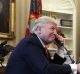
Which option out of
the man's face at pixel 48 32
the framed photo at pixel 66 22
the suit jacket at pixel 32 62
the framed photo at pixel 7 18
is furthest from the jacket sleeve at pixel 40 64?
the framed photo at pixel 66 22

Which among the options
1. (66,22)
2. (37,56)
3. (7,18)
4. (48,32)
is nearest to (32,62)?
(37,56)

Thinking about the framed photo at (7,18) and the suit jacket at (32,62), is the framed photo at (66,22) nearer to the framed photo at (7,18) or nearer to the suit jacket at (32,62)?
the framed photo at (7,18)

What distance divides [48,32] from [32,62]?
32 centimetres

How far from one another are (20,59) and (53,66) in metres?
0.27

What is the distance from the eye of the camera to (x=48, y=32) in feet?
6.18

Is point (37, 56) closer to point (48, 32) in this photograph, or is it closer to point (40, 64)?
point (40, 64)

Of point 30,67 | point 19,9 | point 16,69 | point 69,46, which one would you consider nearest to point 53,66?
point 30,67

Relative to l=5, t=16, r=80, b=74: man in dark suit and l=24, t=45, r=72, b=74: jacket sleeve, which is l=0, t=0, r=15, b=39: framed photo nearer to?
l=5, t=16, r=80, b=74: man in dark suit

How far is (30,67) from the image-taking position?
5.59ft

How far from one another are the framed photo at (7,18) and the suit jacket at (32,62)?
2.73 m

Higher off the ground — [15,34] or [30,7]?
[30,7]

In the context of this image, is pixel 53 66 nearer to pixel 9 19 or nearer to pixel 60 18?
pixel 9 19

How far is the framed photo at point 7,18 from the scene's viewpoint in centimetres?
454

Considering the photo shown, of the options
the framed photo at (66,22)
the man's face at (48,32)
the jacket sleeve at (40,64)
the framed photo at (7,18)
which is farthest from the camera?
the framed photo at (66,22)
